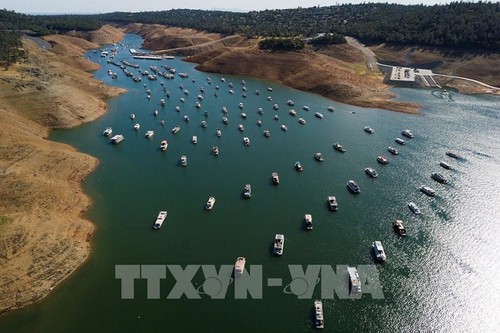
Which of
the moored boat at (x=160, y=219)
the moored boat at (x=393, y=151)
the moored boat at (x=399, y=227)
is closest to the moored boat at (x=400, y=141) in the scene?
the moored boat at (x=393, y=151)

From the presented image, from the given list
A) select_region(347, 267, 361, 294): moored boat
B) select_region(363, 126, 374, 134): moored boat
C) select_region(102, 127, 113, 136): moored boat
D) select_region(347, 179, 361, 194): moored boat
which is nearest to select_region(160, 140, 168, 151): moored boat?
select_region(102, 127, 113, 136): moored boat

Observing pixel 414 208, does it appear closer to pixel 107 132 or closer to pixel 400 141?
pixel 400 141

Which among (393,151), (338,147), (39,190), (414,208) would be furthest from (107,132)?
(414,208)

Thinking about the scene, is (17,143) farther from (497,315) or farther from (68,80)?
(497,315)

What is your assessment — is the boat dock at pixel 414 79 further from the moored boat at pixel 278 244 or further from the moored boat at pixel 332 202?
the moored boat at pixel 278 244

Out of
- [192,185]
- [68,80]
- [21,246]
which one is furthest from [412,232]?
[68,80]

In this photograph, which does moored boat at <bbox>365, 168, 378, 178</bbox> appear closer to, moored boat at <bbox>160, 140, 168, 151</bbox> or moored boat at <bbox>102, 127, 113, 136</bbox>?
moored boat at <bbox>160, 140, 168, 151</bbox>
